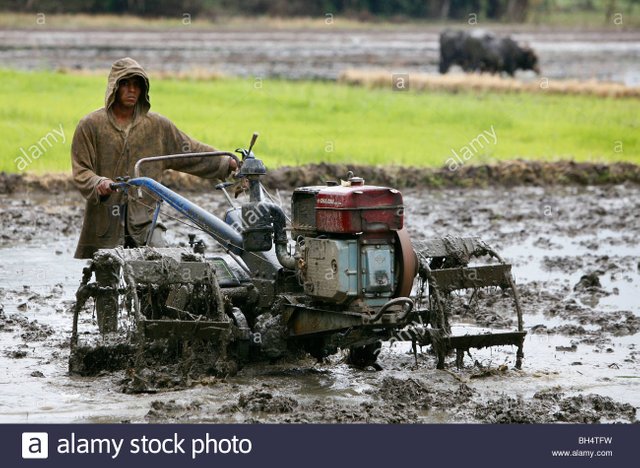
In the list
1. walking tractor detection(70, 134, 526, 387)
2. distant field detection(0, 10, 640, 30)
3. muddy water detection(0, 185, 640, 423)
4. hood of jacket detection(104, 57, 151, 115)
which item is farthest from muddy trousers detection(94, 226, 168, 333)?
distant field detection(0, 10, 640, 30)

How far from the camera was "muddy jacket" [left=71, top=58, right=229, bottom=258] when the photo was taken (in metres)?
8.69

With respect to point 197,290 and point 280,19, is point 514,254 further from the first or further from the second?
point 280,19

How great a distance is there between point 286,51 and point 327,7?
63.4 feet

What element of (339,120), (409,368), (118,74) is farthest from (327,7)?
(409,368)

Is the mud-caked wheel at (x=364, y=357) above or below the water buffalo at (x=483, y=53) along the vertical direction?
below

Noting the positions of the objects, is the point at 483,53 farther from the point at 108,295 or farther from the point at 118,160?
the point at 108,295

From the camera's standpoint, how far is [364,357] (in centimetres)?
823

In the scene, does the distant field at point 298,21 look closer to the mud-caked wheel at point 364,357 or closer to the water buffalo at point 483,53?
the water buffalo at point 483,53

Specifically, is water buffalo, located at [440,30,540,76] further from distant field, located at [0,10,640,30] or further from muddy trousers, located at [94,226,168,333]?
muddy trousers, located at [94,226,168,333]

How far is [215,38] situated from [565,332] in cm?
3877

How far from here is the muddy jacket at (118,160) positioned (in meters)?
8.69

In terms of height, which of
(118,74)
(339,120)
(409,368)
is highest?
(118,74)

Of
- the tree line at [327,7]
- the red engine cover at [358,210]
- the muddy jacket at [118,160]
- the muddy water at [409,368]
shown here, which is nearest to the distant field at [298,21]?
the tree line at [327,7]

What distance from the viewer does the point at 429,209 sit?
15484 millimetres
